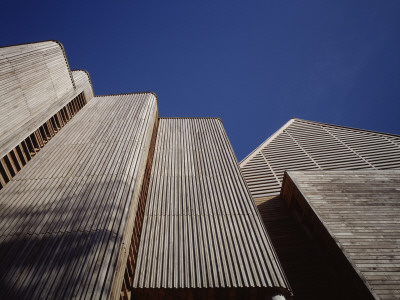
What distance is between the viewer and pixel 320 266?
22.3ft

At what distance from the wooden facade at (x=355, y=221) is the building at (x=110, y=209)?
7.59 feet

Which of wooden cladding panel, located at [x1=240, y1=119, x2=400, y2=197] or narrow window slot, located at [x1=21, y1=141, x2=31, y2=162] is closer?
narrow window slot, located at [x1=21, y1=141, x2=31, y2=162]

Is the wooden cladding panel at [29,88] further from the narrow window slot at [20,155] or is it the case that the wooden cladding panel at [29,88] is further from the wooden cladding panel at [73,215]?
the wooden cladding panel at [73,215]

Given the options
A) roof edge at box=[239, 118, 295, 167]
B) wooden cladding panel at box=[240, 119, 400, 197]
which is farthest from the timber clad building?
roof edge at box=[239, 118, 295, 167]

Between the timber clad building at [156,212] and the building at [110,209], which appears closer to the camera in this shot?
the building at [110,209]

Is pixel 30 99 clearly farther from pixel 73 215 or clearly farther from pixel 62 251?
pixel 62 251

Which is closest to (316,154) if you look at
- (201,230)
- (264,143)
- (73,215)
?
(264,143)

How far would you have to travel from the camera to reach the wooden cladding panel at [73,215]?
3.79 m

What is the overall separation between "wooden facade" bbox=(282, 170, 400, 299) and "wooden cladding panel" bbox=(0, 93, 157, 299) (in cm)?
608

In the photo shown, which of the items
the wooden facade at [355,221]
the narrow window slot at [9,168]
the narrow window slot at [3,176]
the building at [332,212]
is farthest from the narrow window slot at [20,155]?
the wooden facade at [355,221]

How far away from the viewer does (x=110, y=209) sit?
16.7 ft

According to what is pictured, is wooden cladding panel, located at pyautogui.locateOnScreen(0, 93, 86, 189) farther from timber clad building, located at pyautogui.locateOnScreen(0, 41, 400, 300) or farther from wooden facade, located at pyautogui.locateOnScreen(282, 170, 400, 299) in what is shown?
wooden facade, located at pyautogui.locateOnScreen(282, 170, 400, 299)

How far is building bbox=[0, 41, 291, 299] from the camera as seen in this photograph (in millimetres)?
4168

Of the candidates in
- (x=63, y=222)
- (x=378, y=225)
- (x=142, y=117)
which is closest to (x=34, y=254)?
(x=63, y=222)
